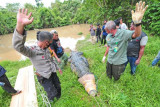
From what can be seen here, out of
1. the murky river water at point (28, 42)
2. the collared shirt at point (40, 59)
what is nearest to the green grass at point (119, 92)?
the collared shirt at point (40, 59)

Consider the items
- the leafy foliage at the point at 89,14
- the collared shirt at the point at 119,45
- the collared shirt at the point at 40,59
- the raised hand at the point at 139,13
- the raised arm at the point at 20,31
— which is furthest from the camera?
the leafy foliage at the point at 89,14

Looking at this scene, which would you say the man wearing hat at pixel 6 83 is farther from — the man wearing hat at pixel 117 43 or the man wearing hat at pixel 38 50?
the man wearing hat at pixel 117 43

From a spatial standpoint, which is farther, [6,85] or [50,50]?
[6,85]

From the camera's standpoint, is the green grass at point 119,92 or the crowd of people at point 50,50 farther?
the green grass at point 119,92

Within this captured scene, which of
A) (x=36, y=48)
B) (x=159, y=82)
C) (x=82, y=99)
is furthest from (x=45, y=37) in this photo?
(x=159, y=82)

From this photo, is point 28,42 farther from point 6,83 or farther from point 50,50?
point 50,50

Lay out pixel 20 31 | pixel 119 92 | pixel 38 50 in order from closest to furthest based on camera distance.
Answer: pixel 20 31, pixel 38 50, pixel 119 92

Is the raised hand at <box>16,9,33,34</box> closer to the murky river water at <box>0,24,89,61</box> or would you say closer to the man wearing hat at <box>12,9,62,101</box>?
the man wearing hat at <box>12,9,62,101</box>

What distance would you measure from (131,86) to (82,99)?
1.33 metres

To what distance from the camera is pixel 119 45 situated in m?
1.85

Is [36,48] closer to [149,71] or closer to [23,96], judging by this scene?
[23,96]

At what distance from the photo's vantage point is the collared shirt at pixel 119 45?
5.65 feet

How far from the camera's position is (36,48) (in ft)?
4.85

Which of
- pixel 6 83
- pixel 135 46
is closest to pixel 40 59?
pixel 6 83
